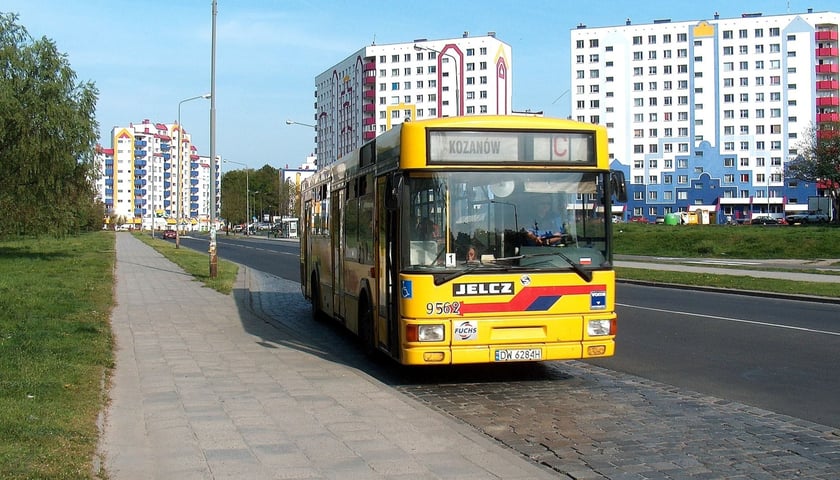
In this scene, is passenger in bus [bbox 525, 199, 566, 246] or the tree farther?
the tree

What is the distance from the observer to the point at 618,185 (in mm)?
9383

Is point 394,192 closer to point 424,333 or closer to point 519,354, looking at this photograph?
point 424,333

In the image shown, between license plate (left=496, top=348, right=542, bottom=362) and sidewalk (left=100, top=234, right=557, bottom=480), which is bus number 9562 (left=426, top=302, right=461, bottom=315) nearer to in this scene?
license plate (left=496, top=348, right=542, bottom=362)

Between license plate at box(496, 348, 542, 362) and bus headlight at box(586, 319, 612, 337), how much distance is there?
593 millimetres

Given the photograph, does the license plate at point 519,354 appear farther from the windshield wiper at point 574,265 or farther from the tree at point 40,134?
the tree at point 40,134

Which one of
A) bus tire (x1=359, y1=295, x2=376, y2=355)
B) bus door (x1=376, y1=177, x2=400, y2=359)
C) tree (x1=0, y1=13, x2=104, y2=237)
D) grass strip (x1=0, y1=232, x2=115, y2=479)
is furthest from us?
tree (x1=0, y1=13, x2=104, y2=237)

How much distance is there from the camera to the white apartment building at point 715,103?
10375 cm

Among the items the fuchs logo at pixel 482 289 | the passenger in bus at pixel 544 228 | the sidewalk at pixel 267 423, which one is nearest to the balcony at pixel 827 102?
the sidewalk at pixel 267 423

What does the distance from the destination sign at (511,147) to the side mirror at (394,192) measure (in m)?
0.39

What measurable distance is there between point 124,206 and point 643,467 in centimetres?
18990

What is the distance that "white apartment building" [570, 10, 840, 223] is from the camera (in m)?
104

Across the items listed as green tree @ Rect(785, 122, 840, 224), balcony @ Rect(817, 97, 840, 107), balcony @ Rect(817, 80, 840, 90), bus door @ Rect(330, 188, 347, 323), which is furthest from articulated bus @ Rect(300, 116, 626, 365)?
balcony @ Rect(817, 80, 840, 90)

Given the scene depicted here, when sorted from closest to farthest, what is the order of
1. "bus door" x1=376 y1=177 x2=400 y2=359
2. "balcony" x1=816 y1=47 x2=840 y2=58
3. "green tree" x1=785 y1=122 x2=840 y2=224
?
"bus door" x1=376 y1=177 x2=400 y2=359, "green tree" x1=785 y1=122 x2=840 y2=224, "balcony" x1=816 y1=47 x2=840 y2=58

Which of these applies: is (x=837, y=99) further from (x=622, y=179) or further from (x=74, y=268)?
(x=622, y=179)
